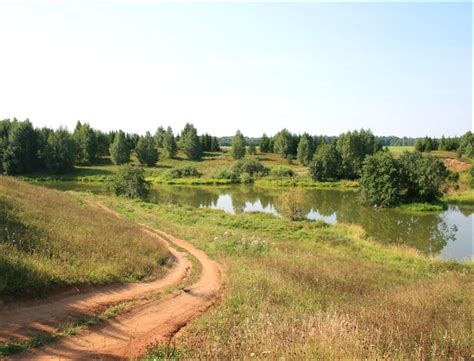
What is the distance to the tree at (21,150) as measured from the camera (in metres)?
80.2

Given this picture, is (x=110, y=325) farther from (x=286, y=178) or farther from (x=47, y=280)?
(x=286, y=178)

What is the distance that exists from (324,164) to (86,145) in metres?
68.9

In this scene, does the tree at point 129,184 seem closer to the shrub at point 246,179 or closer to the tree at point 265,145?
the shrub at point 246,179

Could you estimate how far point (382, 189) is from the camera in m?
52.1

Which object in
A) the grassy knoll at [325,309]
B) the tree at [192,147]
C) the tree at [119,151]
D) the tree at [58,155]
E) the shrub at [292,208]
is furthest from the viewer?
the tree at [192,147]

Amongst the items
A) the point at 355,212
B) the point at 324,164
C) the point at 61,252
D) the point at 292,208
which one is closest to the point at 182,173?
the point at 324,164

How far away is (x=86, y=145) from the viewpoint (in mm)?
97812

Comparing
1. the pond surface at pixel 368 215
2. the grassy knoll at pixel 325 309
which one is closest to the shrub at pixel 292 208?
the pond surface at pixel 368 215

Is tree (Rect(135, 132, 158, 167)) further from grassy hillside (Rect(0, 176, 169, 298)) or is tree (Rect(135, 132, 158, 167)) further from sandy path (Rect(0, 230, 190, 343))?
sandy path (Rect(0, 230, 190, 343))

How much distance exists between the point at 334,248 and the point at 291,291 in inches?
569

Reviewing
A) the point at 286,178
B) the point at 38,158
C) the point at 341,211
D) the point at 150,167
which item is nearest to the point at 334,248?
the point at 341,211

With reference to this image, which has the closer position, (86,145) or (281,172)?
(281,172)

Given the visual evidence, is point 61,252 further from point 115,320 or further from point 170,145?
point 170,145

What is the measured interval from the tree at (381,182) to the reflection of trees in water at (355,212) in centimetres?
229
